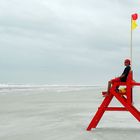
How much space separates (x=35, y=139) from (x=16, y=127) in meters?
1.95

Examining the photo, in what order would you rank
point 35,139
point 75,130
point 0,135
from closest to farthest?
1. point 35,139
2. point 0,135
3. point 75,130

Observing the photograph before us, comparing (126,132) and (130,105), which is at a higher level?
(130,105)

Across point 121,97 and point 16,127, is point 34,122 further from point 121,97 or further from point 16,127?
point 121,97

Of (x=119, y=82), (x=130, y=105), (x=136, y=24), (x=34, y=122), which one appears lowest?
(x=34, y=122)

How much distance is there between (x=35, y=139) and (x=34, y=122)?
2961 millimetres

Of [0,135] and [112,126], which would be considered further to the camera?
[112,126]

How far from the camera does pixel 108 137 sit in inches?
316

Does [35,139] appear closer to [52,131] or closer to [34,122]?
[52,131]

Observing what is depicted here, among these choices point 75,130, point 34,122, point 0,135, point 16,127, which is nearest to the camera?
point 0,135

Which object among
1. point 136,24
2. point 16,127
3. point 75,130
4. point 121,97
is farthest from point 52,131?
point 136,24

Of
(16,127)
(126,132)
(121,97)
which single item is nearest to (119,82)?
(121,97)

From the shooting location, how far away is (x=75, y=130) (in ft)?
29.9

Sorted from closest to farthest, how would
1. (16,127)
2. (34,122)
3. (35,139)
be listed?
(35,139) → (16,127) → (34,122)

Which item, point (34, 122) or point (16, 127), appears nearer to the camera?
point (16, 127)
